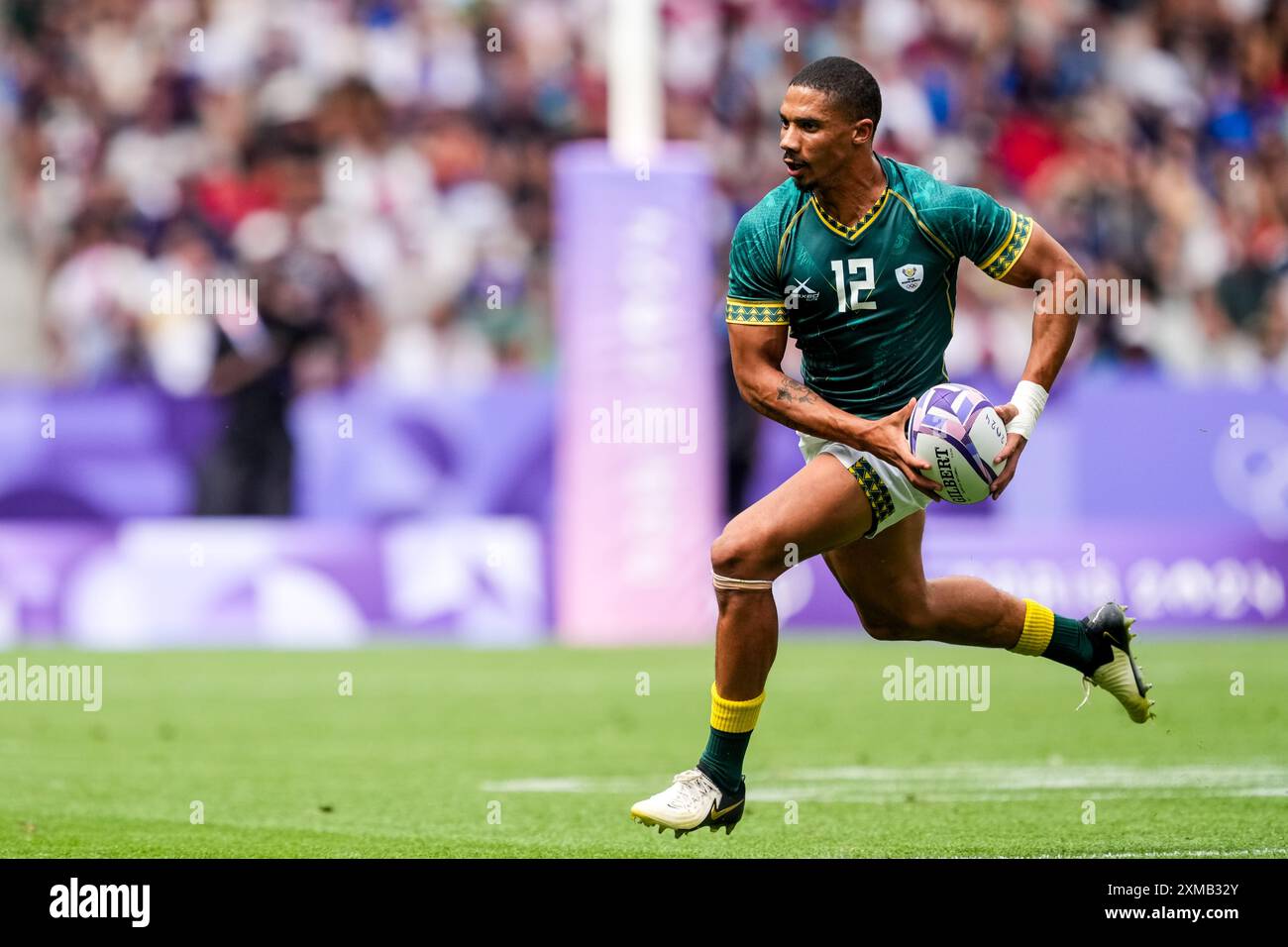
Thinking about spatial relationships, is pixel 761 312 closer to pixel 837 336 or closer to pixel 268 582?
pixel 837 336

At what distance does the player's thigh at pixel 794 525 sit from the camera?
22.9 feet

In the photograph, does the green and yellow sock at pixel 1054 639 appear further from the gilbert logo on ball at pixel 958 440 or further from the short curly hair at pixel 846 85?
the short curly hair at pixel 846 85

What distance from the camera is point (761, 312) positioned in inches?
284

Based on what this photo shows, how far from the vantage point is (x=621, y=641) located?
1501cm

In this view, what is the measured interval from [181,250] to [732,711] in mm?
11108

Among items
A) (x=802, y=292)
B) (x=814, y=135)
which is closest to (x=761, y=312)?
(x=802, y=292)

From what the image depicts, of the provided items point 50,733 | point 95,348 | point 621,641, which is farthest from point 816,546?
→ point 95,348

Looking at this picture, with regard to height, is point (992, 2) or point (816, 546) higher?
point (992, 2)

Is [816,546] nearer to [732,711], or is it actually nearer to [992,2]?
[732,711]

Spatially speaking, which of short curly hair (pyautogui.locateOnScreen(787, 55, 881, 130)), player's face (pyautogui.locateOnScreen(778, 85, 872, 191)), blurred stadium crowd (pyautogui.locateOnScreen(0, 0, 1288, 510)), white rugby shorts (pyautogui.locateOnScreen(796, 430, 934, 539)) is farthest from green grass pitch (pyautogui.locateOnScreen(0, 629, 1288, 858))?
blurred stadium crowd (pyautogui.locateOnScreen(0, 0, 1288, 510))

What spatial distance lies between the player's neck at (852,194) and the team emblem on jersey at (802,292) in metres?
0.26

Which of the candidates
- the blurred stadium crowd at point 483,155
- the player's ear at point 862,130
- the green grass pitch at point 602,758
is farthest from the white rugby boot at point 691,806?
the blurred stadium crowd at point 483,155

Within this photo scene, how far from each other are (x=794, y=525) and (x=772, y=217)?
108 cm

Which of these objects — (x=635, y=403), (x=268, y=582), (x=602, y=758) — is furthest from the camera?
(x=268, y=582)
